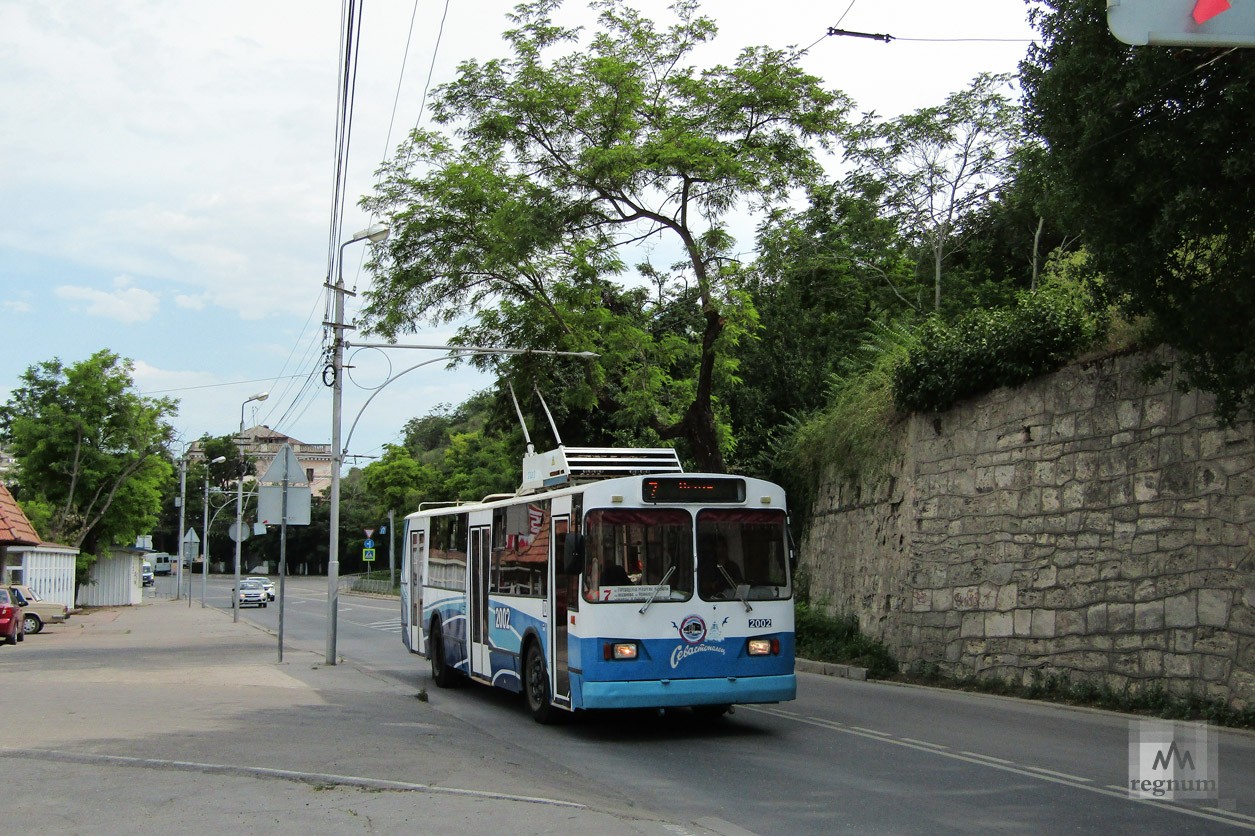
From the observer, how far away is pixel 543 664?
1294 centimetres

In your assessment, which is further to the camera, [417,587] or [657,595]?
[417,587]

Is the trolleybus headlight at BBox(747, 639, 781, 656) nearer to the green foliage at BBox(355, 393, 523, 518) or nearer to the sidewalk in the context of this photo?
the sidewalk

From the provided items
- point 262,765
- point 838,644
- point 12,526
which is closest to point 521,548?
point 262,765

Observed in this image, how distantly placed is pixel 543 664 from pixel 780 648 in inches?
104

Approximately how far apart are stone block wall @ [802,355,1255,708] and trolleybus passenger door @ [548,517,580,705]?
7.10 m

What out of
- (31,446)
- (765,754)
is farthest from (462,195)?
(31,446)

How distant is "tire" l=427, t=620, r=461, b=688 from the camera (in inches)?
696

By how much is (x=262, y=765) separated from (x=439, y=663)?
8562mm

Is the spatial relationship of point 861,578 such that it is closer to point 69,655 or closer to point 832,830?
point 832,830

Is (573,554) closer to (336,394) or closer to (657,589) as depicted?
(657,589)

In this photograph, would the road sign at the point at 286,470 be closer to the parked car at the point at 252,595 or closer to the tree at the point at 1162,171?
the tree at the point at 1162,171

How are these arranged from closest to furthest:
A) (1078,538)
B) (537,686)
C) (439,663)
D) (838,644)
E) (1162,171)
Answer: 1. (1162,171)
2. (537,686)
3. (1078,538)
4. (439,663)
5. (838,644)

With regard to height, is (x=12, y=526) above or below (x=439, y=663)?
above

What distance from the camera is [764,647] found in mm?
12070
